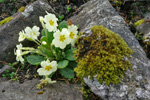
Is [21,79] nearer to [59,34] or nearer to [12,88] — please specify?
[12,88]

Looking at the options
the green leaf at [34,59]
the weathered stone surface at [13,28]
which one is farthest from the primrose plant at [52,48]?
the weathered stone surface at [13,28]

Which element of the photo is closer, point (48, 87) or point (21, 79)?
point (48, 87)

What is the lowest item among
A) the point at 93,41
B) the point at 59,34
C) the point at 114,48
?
the point at 114,48

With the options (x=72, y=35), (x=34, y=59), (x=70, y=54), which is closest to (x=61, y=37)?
(x=72, y=35)

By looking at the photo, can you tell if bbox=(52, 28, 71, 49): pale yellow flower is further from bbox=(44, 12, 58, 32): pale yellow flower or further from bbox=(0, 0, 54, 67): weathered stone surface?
bbox=(0, 0, 54, 67): weathered stone surface

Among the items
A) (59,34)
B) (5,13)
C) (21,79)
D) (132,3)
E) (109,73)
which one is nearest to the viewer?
(109,73)

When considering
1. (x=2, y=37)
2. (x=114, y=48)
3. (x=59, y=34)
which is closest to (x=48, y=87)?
(x=59, y=34)

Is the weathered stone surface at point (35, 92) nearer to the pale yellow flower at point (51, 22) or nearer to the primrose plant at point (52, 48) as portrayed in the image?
the primrose plant at point (52, 48)

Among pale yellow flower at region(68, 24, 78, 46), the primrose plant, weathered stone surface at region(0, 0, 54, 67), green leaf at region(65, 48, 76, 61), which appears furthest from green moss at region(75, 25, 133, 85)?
weathered stone surface at region(0, 0, 54, 67)
